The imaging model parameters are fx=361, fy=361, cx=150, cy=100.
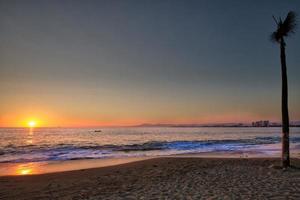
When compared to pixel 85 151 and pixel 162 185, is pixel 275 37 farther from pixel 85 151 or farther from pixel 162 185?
pixel 85 151

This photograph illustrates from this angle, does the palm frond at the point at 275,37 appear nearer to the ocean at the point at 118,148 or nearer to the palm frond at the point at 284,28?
the palm frond at the point at 284,28

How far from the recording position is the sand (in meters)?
11.6

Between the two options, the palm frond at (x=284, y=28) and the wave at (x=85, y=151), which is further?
the wave at (x=85, y=151)

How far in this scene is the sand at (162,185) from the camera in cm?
1162

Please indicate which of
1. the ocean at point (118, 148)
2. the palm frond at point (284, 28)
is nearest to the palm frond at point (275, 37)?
the palm frond at point (284, 28)

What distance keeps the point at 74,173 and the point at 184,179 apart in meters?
6.75

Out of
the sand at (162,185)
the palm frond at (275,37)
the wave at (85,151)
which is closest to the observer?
the sand at (162,185)

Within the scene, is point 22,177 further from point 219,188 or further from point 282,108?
point 282,108

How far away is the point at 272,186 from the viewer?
498 inches

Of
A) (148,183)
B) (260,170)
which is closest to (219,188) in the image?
(148,183)

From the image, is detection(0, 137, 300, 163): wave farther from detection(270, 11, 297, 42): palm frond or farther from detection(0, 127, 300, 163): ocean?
detection(270, 11, 297, 42): palm frond

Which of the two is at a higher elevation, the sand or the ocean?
the sand

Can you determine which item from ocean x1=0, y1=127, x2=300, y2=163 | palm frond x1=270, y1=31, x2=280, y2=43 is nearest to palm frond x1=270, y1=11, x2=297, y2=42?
palm frond x1=270, y1=31, x2=280, y2=43

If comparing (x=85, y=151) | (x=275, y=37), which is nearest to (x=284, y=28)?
(x=275, y=37)
